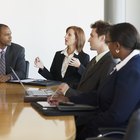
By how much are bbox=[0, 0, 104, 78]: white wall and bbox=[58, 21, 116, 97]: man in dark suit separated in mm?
2692

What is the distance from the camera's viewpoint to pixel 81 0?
579 centimetres

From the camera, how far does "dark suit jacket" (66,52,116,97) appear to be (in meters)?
2.73

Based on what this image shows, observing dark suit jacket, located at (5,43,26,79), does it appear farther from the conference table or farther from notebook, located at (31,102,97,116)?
notebook, located at (31,102,97,116)

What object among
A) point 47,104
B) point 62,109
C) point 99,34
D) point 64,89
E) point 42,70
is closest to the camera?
point 62,109

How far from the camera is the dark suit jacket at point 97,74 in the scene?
2727 millimetres

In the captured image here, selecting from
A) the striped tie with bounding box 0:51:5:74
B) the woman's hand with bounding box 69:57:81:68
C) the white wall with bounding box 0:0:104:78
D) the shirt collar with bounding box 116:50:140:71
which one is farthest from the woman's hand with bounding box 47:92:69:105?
the white wall with bounding box 0:0:104:78

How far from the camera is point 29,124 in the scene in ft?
6.55

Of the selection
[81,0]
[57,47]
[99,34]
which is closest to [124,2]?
[81,0]

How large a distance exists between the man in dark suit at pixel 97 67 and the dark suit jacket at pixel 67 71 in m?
1.01

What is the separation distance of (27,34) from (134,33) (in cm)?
352

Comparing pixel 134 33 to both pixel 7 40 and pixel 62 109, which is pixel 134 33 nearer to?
pixel 62 109

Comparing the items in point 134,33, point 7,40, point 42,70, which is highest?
point 134,33

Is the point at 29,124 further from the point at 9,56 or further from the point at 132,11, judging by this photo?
the point at 132,11

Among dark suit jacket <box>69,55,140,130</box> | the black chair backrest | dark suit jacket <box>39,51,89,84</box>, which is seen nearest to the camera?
the black chair backrest
